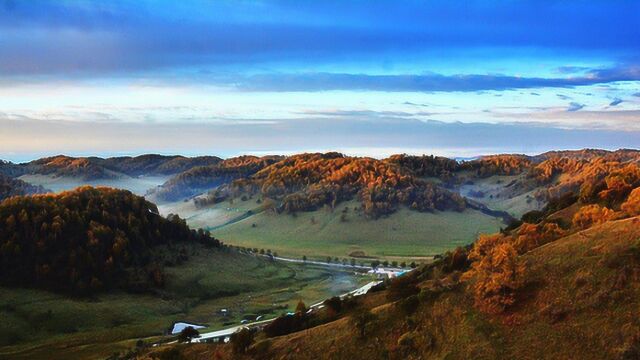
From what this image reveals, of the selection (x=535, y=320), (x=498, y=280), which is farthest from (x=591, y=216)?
(x=535, y=320)

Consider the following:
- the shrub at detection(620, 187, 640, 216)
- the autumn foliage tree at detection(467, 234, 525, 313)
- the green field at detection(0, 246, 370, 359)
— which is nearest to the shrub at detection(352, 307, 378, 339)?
the autumn foliage tree at detection(467, 234, 525, 313)

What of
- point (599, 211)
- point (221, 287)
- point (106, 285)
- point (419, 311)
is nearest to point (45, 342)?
point (106, 285)

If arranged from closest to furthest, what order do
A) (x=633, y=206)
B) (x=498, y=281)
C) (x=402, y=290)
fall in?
1. (x=498, y=281)
2. (x=633, y=206)
3. (x=402, y=290)

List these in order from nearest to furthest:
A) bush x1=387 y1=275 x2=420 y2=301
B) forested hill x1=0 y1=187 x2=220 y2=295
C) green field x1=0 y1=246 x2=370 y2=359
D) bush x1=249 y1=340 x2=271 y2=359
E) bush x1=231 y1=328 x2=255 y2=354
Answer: bush x1=249 y1=340 x2=271 y2=359
bush x1=231 y1=328 x2=255 y2=354
bush x1=387 y1=275 x2=420 y2=301
green field x1=0 y1=246 x2=370 y2=359
forested hill x1=0 y1=187 x2=220 y2=295

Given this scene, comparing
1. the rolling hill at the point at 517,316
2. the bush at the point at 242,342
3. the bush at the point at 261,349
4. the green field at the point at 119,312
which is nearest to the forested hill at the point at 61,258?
the green field at the point at 119,312

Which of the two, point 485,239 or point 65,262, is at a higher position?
point 485,239

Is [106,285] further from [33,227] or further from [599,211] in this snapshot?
[599,211]

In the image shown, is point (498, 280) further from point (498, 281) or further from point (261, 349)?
point (261, 349)

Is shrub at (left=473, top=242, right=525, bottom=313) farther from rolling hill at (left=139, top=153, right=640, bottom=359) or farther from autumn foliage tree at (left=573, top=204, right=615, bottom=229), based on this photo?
autumn foliage tree at (left=573, top=204, right=615, bottom=229)
